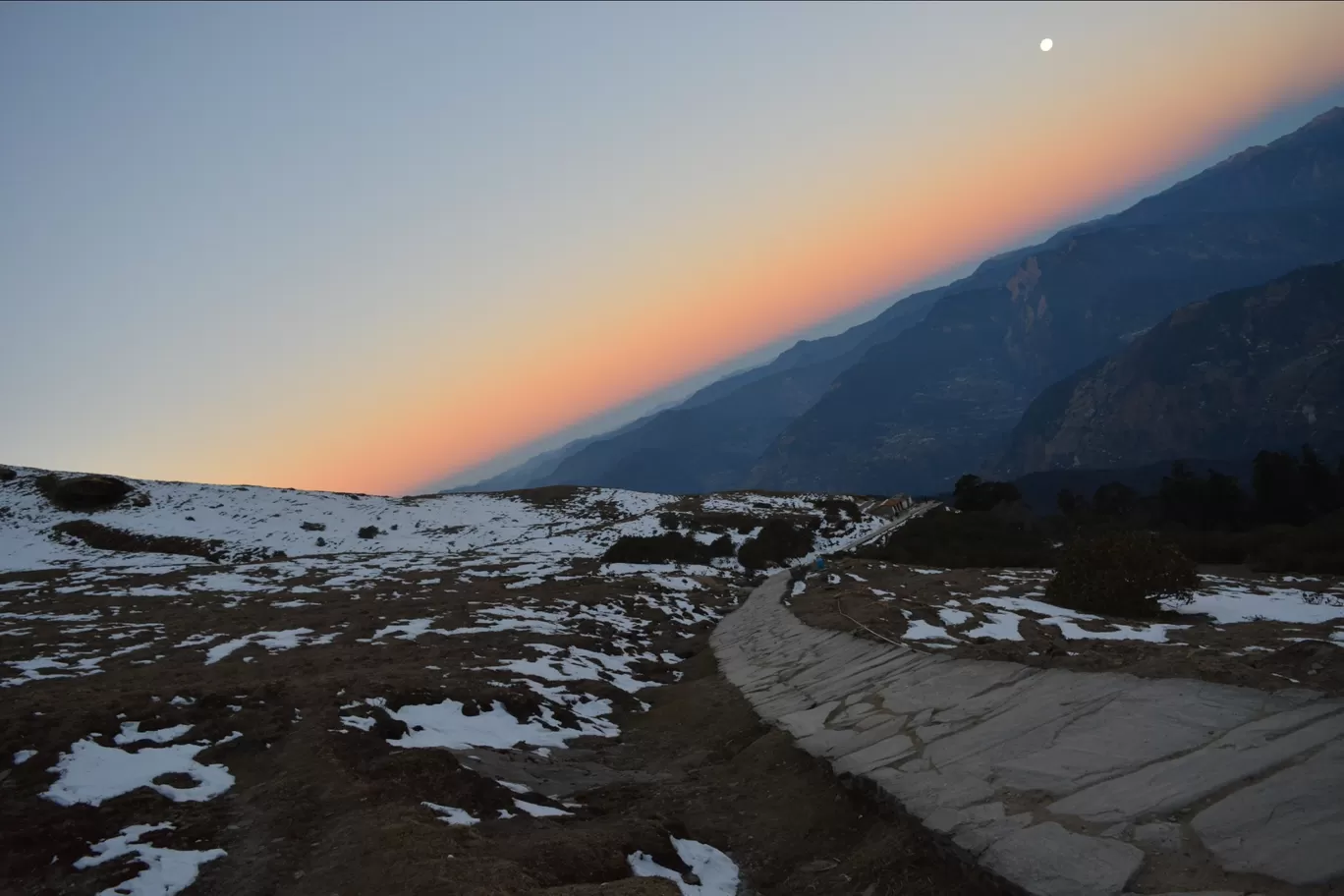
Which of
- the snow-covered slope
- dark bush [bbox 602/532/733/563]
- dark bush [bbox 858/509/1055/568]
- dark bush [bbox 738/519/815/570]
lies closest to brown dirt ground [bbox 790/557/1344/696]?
dark bush [bbox 858/509/1055/568]

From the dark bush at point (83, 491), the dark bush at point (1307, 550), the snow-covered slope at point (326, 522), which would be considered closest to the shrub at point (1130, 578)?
the dark bush at point (1307, 550)

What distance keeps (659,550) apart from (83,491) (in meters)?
51.2

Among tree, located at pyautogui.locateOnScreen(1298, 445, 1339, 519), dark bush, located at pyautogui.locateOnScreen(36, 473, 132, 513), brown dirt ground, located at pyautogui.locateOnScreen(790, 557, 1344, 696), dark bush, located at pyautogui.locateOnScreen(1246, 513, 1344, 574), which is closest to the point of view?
brown dirt ground, located at pyautogui.locateOnScreen(790, 557, 1344, 696)

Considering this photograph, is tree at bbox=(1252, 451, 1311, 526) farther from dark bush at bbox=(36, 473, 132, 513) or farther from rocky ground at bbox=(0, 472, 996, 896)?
dark bush at bbox=(36, 473, 132, 513)

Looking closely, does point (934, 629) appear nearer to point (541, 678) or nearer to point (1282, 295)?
point (541, 678)

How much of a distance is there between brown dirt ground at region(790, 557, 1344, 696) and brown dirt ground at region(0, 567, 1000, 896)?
361 centimetres

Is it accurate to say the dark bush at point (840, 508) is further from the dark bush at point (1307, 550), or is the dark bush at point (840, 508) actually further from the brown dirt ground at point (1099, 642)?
the brown dirt ground at point (1099, 642)

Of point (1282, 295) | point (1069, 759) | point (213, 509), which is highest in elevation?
point (213, 509)

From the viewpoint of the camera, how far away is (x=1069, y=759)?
20.4 ft

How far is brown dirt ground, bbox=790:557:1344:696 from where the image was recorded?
22.2ft

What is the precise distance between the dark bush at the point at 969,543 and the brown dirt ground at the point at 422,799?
77.2 ft

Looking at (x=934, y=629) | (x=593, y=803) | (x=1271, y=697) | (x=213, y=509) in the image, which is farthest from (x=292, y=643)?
(x=213, y=509)

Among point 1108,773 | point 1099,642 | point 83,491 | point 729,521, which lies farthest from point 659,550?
point 83,491

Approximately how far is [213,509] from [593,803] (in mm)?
62370
